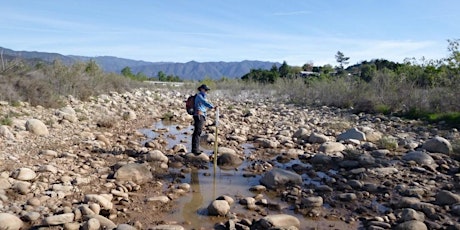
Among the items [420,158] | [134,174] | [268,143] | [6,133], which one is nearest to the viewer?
[134,174]

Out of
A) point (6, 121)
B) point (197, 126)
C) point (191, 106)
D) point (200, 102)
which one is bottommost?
point (6, 121)

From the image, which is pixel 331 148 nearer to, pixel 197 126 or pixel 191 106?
pixel 197 126

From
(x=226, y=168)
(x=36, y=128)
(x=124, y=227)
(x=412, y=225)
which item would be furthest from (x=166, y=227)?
(x=36, y=128)

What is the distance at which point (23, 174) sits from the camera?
21.2ft

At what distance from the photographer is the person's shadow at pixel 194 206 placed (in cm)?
563

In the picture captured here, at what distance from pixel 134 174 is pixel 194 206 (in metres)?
1.60

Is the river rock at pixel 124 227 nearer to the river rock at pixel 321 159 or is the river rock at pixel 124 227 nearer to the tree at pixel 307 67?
the river rock at pixel 321 159

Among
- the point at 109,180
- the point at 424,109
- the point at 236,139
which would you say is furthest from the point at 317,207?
the point at 424,109

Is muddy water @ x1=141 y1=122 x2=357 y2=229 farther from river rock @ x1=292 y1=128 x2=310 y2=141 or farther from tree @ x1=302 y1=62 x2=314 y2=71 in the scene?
tree @ x1=302 y1=62 x2=314 y2=71

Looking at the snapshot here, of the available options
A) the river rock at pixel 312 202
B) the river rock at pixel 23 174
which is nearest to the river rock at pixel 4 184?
the river rock at pixel 23 174

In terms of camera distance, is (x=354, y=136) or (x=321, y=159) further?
(x=354, y=136)

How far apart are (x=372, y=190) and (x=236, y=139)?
17.4 ft

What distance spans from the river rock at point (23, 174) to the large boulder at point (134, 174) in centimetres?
136

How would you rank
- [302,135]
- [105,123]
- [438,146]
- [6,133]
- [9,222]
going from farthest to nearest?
[105,123], [302,135], [438,146], [6,133], [9,222]
